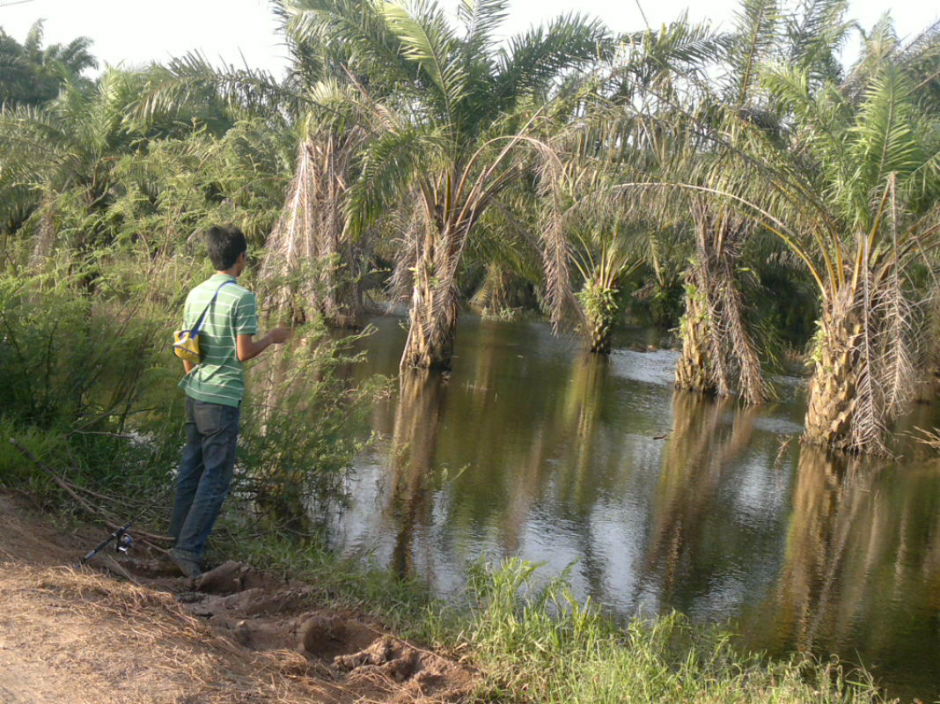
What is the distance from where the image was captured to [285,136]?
23.5 meters

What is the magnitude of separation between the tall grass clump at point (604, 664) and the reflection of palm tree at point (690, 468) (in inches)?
57.7

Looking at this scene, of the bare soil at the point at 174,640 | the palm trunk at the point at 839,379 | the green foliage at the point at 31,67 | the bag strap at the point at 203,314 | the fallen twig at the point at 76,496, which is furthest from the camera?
the green foliage at the point at 31,67

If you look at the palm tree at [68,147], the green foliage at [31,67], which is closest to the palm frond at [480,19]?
the palm tree at [68,147]

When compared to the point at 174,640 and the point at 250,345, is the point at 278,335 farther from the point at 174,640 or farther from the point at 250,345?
the point at 174,640

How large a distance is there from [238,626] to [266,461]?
2.65 m

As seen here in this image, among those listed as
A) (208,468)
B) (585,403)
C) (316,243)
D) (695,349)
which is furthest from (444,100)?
(208,468)

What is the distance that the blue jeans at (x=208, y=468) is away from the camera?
529 cm

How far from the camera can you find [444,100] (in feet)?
51.7

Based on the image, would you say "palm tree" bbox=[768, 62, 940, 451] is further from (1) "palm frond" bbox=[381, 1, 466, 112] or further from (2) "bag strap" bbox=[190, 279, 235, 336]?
(2) "bag strap" bbox=[190, 279, 235, 336]

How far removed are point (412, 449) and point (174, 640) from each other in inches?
245

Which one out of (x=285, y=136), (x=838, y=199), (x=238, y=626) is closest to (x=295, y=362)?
(x=238, y=626)

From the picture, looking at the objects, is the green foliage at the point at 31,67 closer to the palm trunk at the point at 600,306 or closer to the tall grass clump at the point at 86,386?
the palm trunk at the point at 600,306

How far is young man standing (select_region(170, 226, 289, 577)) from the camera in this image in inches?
207

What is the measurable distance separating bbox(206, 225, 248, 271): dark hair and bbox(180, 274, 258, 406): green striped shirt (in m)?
0.07
